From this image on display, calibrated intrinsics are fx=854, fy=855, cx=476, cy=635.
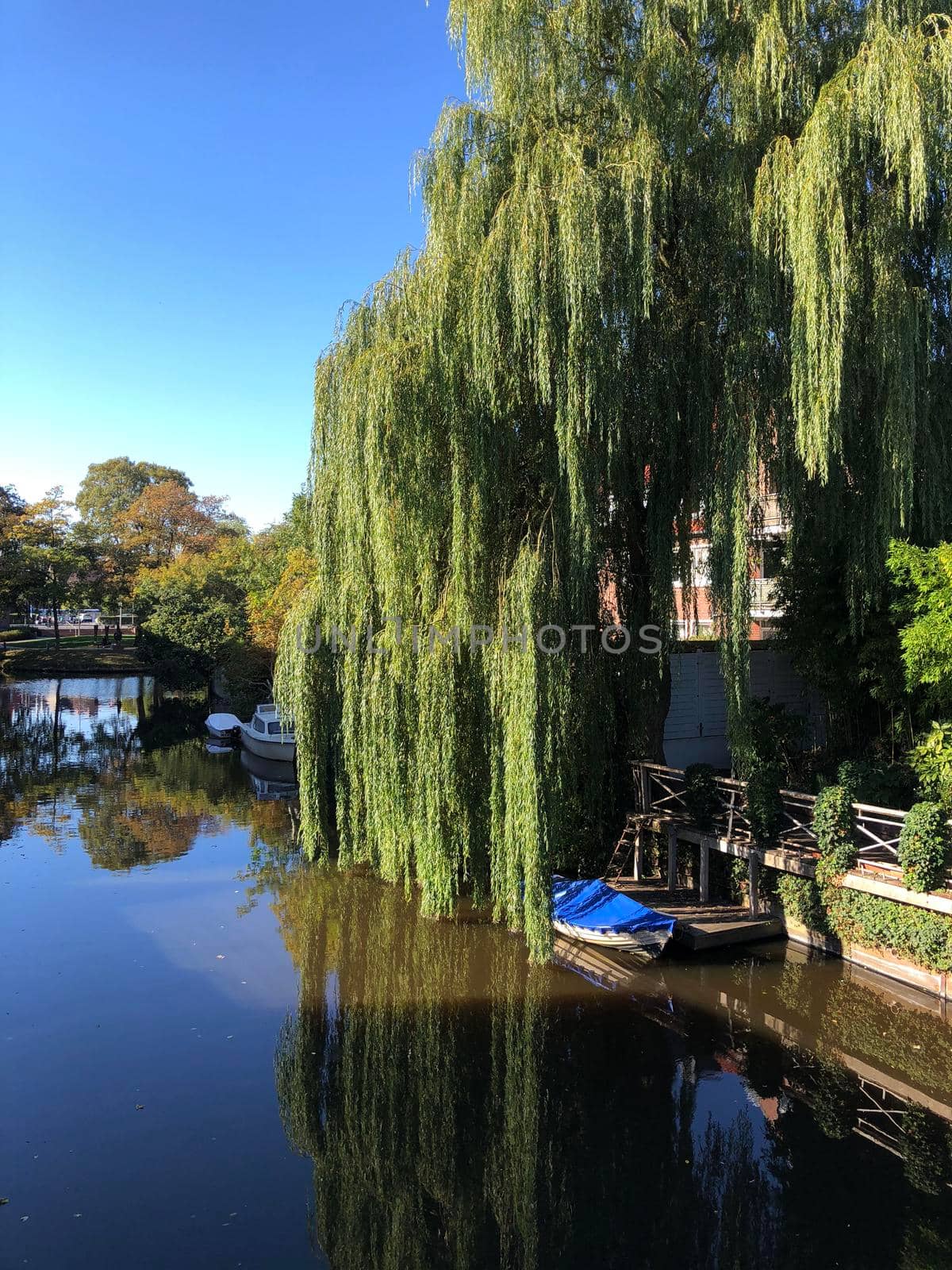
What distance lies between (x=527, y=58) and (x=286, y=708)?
34.9 ft

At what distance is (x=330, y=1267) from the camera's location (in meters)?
6.20

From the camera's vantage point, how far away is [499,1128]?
7.86 m

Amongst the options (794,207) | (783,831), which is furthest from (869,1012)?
(794,207)

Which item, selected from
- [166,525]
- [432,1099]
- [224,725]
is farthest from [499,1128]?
[166,525]

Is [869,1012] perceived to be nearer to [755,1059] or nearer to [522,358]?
[755,1059]

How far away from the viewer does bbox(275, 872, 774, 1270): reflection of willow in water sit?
21.2ft

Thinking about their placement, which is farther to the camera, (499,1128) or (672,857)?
(672,857)

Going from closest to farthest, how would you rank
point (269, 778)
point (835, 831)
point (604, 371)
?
point (604, 371), point (835, 831), point (269, 778)

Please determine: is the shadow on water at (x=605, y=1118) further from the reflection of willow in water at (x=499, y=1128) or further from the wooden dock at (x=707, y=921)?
the wooden dock at (x=707, y=921)

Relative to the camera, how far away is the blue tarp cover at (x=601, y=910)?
11.1 metres

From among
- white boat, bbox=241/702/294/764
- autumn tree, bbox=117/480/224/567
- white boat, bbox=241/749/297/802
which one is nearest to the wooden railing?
white boat, bbox=241/749/297/802

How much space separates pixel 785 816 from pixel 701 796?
3.95 feet

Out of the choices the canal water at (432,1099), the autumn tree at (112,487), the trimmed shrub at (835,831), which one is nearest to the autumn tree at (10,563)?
the autumn tree at (112,487)

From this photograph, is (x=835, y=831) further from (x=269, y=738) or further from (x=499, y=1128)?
(x=269, y=738)
